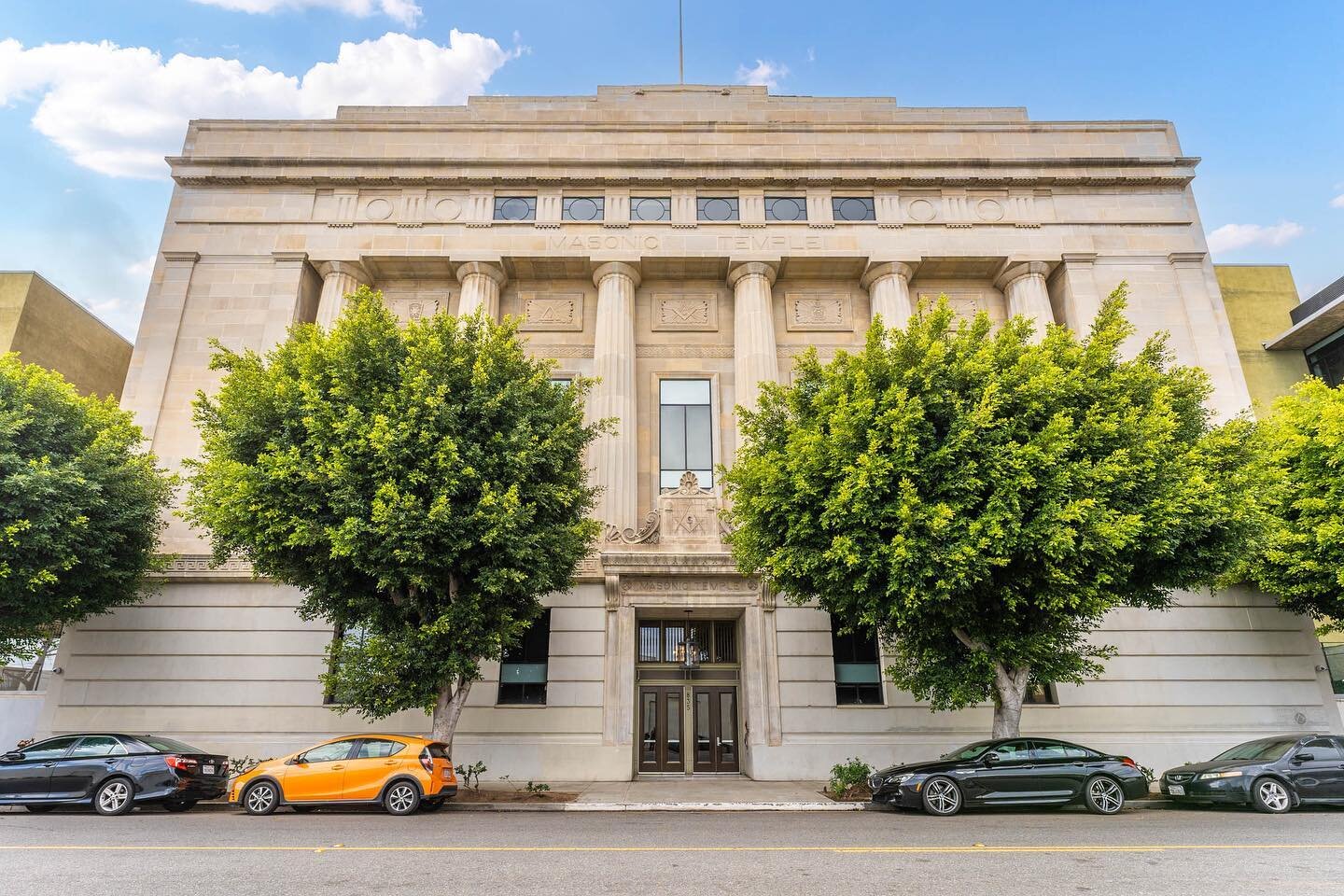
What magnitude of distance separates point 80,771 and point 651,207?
69.8 ft

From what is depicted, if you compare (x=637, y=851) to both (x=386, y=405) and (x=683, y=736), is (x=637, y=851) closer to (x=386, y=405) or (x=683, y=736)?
(x=386, y=405)

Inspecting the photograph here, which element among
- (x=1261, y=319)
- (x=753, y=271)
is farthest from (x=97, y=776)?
(x=1261, y=319)

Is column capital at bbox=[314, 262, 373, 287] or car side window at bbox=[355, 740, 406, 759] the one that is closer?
car side window at bbox=[355, 740, 406, 759]

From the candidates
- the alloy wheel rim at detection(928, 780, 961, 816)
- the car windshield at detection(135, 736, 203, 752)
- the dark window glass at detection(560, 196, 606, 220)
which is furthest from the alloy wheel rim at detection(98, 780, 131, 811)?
the dark window glass at detection(560, 196, 606, 220)

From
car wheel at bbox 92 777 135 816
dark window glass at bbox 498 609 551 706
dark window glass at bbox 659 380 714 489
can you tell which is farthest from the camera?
dark window glass at bbox 659 380 714 489

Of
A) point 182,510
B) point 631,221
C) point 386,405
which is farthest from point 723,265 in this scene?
point 182,510

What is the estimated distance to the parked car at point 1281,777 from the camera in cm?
1335

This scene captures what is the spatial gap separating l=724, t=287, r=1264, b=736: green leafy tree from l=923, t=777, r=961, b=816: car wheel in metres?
2.22

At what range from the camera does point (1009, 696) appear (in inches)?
607

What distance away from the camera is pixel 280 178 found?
25.0 meters

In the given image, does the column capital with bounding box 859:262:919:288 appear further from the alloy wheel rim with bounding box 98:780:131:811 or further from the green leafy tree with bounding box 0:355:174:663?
the alloy wheel rim with bounding box 98:780:131:811

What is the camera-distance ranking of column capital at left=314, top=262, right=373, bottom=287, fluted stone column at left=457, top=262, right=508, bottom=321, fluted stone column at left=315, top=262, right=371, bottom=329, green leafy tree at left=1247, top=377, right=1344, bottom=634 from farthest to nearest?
column capital at left=314, top=262, right=373, bottom=287, fluted stone column at left=457, top=262, right=508, bottom=321, fluted stone column at left=315, top=262, right=371, bottom=329, green leafy tree at left=1247, top=377, right=1344, bottom=634

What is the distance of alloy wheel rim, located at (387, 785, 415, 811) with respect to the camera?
13.5m

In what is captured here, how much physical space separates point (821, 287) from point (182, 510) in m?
21.0
